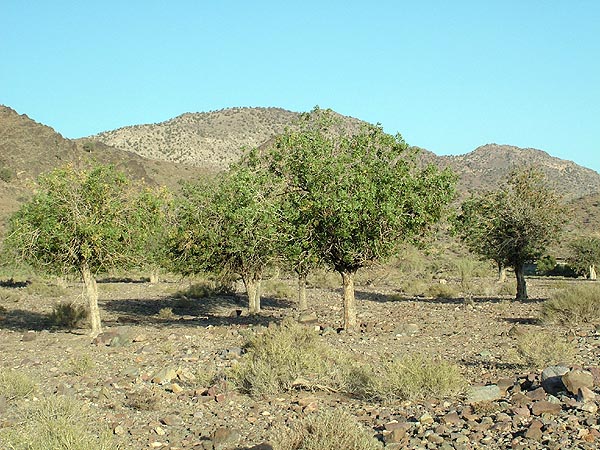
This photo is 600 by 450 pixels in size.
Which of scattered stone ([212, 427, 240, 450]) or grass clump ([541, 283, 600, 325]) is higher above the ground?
grass clump ([541, 283, 600, 325])

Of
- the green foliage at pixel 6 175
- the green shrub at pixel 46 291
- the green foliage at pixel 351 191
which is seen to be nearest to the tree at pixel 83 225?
the green foliage at pixel 351 191

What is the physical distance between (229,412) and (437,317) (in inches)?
597

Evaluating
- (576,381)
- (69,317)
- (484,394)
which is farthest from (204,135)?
(576,381)

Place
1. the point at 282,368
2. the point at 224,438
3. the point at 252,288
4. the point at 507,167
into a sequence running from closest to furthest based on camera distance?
the point at 224,438
the point at 282,368
the point at 252,288
the point at 507,167

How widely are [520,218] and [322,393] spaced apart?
20221mm

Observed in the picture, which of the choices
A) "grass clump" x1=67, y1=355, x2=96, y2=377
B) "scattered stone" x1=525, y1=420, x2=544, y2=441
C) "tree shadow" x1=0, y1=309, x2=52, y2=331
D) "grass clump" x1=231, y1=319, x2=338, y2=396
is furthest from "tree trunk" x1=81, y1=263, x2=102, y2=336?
"scattered stone" x1=525, y1=420, x2=544, y2=441

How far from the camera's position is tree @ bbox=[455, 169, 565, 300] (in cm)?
2875

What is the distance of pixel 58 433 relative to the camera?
24.8ft

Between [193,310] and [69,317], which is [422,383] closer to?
[69,317]

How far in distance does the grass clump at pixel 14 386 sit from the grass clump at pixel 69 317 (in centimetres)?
1310

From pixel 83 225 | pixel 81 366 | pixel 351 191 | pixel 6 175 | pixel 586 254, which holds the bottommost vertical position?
pixel 81 366

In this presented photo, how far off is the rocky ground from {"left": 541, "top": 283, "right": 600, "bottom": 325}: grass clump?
2.61 ft

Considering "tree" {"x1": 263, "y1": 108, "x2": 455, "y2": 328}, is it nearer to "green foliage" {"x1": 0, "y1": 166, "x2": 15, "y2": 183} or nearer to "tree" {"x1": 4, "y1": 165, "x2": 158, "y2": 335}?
"tree" {"x1": 4, "y1": 165, "x2": 158, "y2": 335}

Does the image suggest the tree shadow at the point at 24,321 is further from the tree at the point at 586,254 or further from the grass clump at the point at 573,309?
the tree at the point at 586,254
